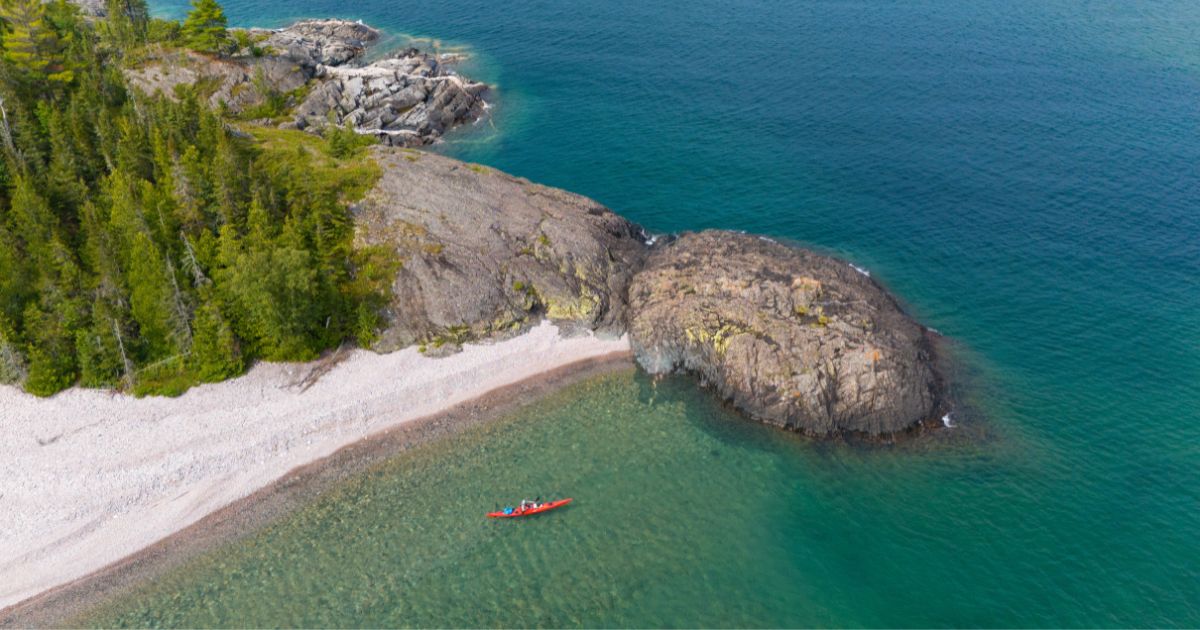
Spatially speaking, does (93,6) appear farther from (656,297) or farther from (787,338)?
(787,338)

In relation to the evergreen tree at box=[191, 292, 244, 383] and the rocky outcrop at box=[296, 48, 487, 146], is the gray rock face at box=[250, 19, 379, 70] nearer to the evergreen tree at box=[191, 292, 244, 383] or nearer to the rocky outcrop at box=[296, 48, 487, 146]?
the rocky outcrop at box=[296, 48, 487, 146]

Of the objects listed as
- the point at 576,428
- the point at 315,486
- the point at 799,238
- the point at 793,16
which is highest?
the point at 793,16

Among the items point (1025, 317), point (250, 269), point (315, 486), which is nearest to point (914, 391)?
point (1025, 317)

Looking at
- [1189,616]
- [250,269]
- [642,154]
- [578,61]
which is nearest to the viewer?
[1189,616]

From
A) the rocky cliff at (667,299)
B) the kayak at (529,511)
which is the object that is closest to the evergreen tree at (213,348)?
the rocky cliff at (667,299)

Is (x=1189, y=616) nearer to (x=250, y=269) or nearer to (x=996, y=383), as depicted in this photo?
(x=996, y=383)

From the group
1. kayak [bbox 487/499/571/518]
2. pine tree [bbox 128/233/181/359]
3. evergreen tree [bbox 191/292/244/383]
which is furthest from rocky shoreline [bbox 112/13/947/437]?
kayak [bbox 487/499/571/518]

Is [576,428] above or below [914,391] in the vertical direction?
below

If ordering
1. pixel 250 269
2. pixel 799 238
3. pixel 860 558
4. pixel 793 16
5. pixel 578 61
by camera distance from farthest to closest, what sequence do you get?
pixel 793 16 < pixel 578 61 < pixel 799 238 < pixel 250 269 < pixel 860 558
